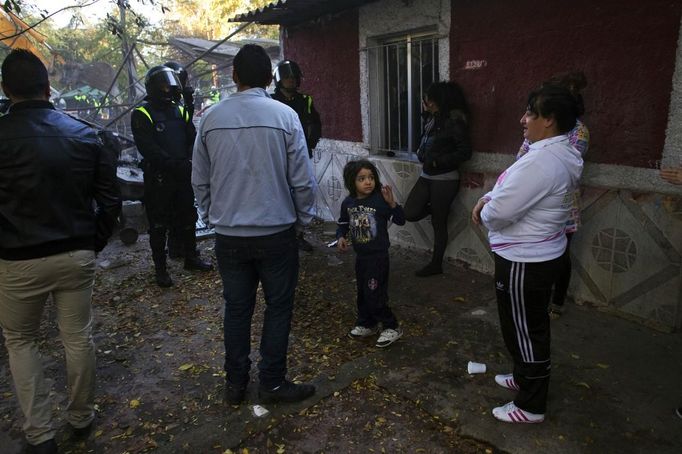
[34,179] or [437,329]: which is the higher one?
[34,179]

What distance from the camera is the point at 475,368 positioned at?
3412 mm

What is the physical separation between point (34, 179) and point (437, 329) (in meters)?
3.01

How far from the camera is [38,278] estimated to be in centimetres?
252

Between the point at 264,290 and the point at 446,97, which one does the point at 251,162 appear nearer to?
the point at 264,290

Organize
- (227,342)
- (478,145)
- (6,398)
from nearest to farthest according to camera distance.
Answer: (227,342)
(6,398)
(478,145)

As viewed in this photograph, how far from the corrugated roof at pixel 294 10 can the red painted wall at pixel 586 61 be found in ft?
5.78

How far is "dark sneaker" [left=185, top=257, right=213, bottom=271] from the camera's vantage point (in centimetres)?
570

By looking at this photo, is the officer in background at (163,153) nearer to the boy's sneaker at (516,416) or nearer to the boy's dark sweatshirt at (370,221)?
the boy's dark sweatshirt at (370,221)

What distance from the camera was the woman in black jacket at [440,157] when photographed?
4836mm

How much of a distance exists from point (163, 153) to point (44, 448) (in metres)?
3.10

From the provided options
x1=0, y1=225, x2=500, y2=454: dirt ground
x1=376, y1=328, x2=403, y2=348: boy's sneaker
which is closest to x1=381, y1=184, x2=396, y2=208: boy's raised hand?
x1=376, y1=328, x2=403, y2=348: boy's sneaker

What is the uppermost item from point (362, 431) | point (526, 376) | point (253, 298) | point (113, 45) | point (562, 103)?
point (113, 45)

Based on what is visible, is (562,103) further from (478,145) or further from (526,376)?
(478,145)

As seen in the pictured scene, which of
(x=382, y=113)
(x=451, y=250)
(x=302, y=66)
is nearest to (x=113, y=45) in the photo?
(x=302, y=66)
